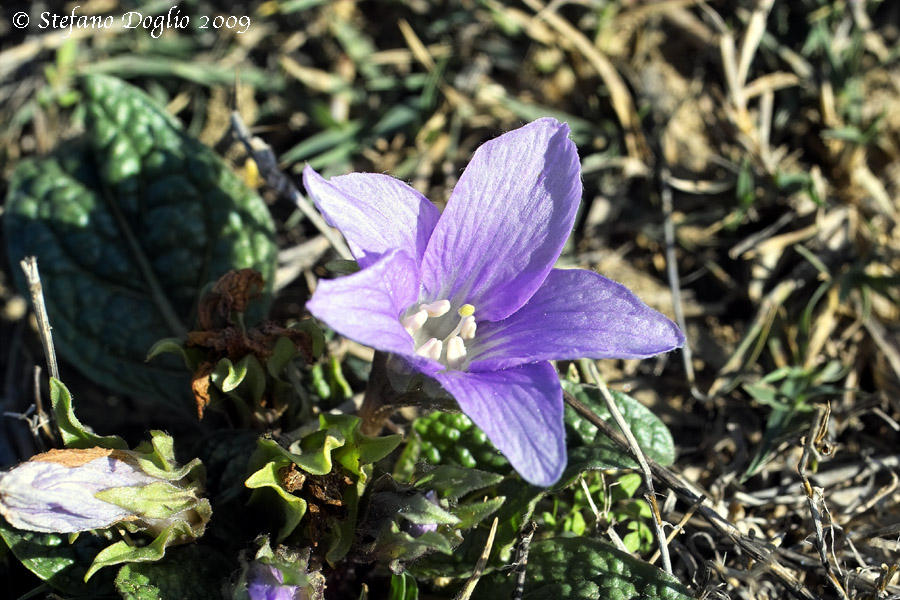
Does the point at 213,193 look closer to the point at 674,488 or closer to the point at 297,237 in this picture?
the point at 297,237

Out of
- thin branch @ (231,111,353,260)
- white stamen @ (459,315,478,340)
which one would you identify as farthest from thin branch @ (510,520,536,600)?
thin branch @ (231,111,353,260)

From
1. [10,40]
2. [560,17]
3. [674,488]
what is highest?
[10,40]

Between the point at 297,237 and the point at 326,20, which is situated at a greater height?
the point at 326,20

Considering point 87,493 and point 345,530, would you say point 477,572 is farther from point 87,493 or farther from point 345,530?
point 87,493

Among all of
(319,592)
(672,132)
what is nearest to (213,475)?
(319,592)

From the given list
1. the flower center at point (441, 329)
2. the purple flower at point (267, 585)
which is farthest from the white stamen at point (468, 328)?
the purple flower at point (267, 585)

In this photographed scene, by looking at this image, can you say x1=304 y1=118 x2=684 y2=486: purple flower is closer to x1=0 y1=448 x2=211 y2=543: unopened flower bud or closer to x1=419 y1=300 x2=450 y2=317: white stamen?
x1=419 y1=300 x2=450 y2=317: white stamen
